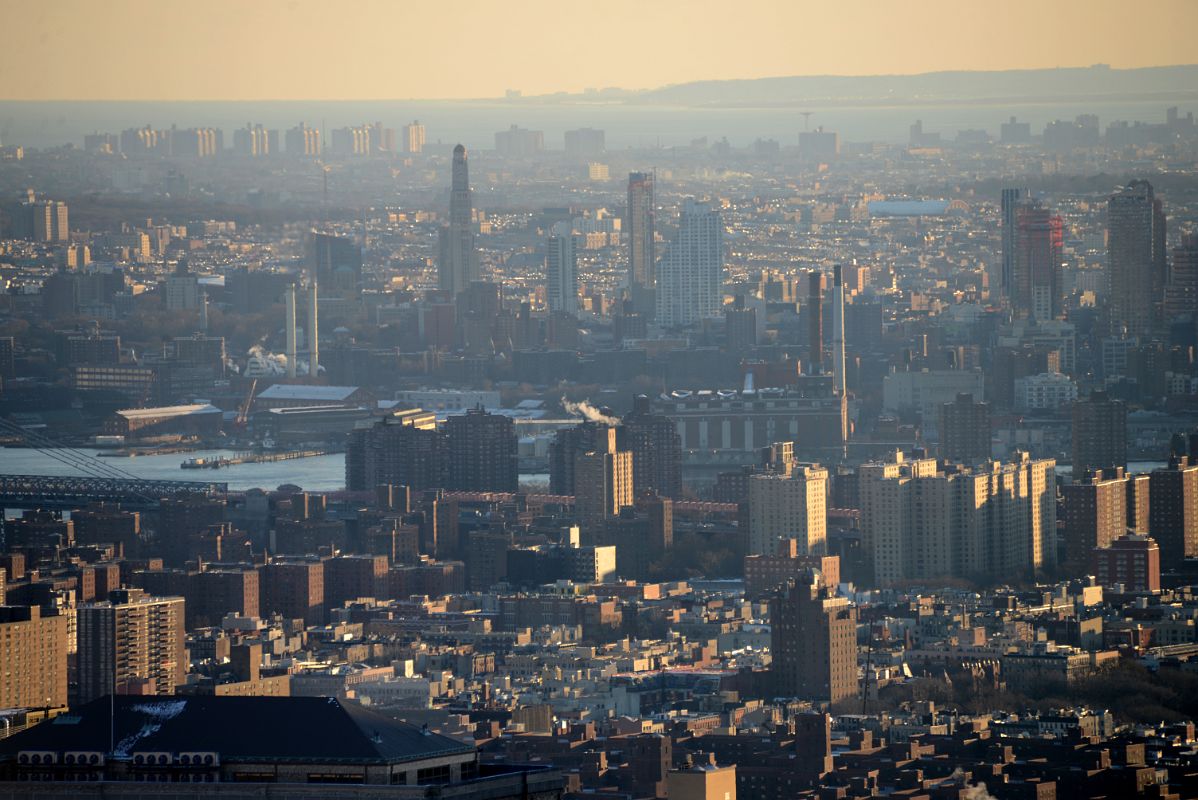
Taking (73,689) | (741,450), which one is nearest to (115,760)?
(73,689)

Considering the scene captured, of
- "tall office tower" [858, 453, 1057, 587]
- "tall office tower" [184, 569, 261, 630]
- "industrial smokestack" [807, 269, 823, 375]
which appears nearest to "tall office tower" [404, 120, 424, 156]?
"industrial smokestack" [807, 269, 823, 375]

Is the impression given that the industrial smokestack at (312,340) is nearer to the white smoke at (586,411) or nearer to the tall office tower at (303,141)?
the tall office tower at (303,141)

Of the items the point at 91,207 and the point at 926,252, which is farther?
the point at 926,252

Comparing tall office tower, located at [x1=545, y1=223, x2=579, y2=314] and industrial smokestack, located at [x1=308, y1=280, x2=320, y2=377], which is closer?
industrial smokestack, located at [x1=308, y1=280, x2=320, y2=377]

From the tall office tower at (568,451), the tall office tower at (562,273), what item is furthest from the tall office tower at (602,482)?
the tall office tower at (562,273)

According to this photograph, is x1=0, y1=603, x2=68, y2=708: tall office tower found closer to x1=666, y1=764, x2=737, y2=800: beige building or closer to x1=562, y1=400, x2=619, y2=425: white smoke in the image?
x1=666, y1=764, x2=737, y2=800: beige building

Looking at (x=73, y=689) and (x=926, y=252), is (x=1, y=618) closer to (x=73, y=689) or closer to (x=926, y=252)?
(x=73, y=689)
